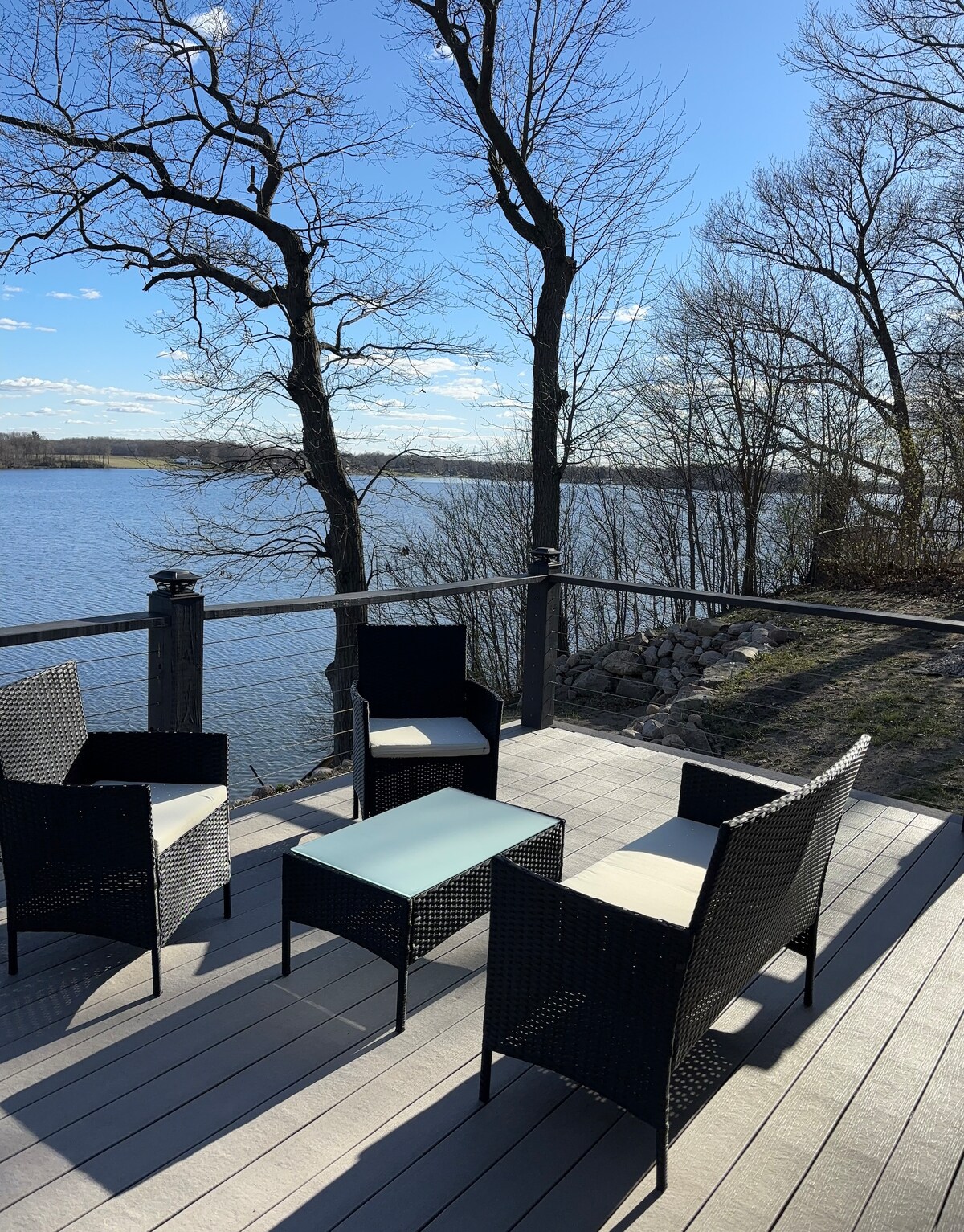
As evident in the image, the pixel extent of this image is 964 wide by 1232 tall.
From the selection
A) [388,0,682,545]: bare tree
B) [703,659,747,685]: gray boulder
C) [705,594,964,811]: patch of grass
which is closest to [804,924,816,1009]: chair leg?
[705,594,964,811]: patch of grass

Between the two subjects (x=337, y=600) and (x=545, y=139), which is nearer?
(x=337, y=600)

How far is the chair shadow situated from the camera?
181 cm

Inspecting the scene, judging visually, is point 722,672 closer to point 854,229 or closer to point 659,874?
point 659,874

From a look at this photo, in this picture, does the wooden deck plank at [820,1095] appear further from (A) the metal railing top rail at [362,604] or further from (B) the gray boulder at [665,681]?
(B) the gray boulder at [665,681]

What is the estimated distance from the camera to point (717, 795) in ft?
9.06

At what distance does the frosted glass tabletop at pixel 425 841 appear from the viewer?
2441mm

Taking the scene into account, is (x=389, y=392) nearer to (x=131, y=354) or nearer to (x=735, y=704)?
(x=131, y=354)

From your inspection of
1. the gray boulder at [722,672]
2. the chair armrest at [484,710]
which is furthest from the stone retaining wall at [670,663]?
the chair armrest at [484,710]

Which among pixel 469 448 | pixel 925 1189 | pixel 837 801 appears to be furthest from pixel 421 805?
pixel 469 448

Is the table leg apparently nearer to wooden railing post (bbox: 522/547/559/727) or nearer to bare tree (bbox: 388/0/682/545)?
wooden railing post (bbox: 522/547/559/727)

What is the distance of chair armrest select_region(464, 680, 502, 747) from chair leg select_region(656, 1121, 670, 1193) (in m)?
1.95

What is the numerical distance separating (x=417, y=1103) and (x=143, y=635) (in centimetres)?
1240

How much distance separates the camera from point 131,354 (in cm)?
939

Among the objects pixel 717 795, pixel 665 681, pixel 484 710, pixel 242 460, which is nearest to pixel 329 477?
pixel 242 460
